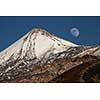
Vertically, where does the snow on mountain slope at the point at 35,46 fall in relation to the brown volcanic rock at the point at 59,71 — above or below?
above

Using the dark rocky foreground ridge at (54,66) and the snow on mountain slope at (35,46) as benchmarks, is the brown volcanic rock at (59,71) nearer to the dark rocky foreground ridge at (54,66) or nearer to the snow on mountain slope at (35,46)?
the dark rocky foreground ridge at (54,66)

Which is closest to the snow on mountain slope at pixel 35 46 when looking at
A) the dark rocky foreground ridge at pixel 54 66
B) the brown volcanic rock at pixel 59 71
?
the dark rocky foreground ridge at pixel 54 66

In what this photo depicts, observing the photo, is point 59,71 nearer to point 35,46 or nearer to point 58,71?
point 58,71

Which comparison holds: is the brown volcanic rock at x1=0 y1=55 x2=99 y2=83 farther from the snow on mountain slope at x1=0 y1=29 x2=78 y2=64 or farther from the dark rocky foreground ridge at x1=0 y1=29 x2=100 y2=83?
the snow on mountain slope at x1=0 y1=29 x2=78 y2=64

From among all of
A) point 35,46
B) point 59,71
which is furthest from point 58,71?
point 35,46

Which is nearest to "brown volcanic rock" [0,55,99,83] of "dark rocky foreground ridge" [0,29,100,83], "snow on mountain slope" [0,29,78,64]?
"dark rocky foreground ridge" [0,29,100,83]

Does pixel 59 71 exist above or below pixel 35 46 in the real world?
below
